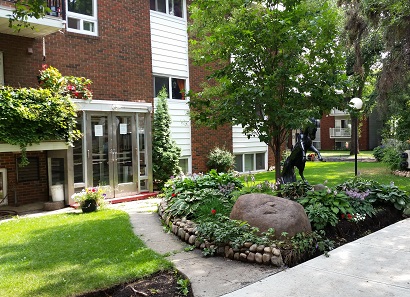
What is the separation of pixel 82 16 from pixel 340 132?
3919 centimetres

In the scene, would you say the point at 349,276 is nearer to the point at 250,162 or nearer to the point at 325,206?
the point at 325,206

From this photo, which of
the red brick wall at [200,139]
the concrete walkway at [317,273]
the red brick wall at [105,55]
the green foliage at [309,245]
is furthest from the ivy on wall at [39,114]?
the green foliage at [309,245]

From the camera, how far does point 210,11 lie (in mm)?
8961

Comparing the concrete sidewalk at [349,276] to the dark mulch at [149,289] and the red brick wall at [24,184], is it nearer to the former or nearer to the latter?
the dark mulch at [149,289]

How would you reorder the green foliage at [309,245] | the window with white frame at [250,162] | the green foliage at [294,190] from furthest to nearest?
the window with white frame at [250,162] < the green foliage at [294,190] < the green foliage at [309,245]

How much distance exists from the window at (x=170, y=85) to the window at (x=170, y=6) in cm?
255

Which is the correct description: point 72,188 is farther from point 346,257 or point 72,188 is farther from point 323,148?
point 323,148

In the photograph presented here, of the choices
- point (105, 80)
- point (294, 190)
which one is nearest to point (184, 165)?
point (105, 80)

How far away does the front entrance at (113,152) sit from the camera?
1092 cm

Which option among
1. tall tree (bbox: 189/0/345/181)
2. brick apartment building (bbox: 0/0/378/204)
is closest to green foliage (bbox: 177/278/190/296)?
tall tree (bbox: 189/0/345/181)

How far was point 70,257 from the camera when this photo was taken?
5547 mm

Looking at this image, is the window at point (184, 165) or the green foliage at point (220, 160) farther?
the green foliage at point (220, 160)

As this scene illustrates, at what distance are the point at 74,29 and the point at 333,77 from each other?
7770 mm

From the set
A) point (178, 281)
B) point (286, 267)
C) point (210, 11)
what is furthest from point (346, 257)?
point (210, 11)
